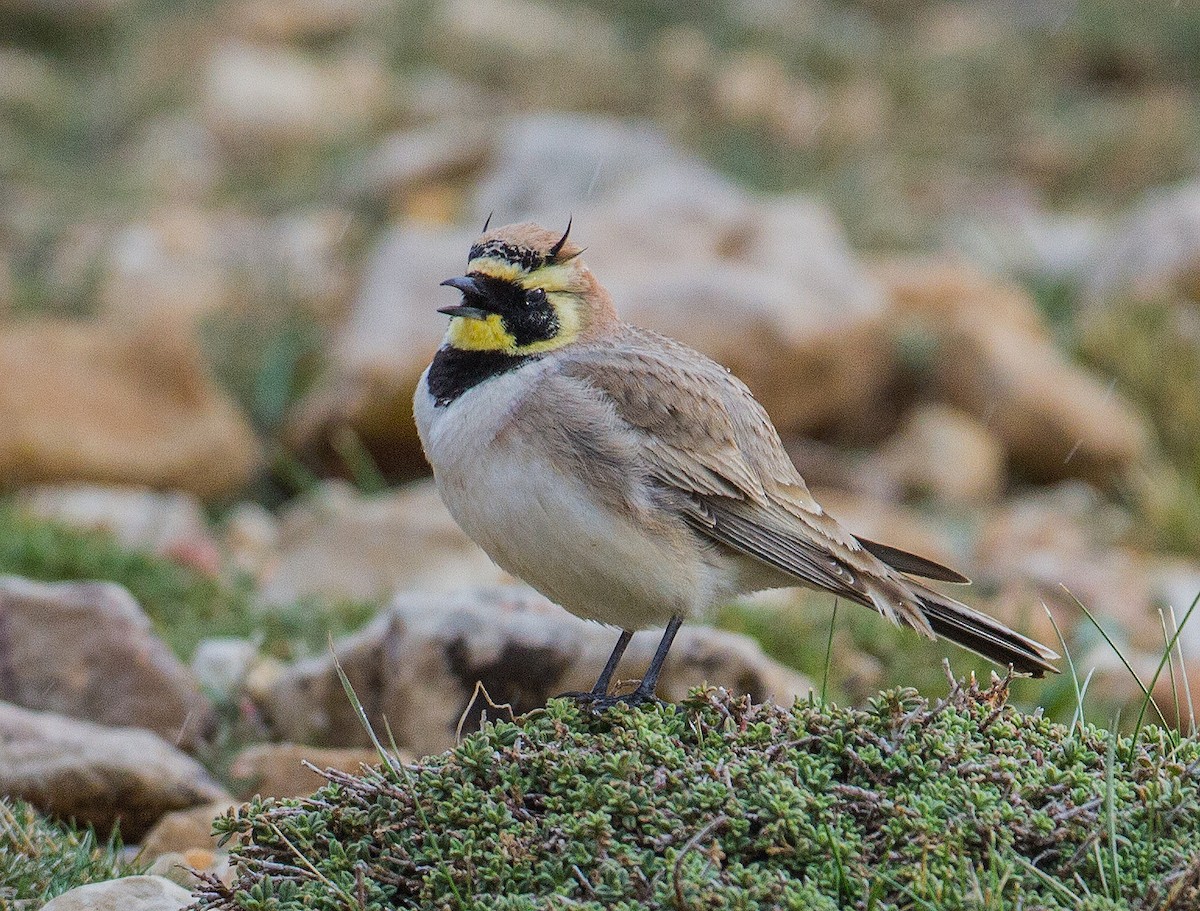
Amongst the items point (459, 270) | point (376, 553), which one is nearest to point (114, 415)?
point (376, 553)

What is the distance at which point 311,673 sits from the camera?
18.4ft

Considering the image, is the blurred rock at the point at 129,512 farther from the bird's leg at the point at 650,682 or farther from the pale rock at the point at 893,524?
the bird's leg at the point at 650,682

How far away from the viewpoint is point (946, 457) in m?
10.7

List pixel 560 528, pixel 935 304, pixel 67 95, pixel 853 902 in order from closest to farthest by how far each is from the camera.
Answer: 1. pixel 853 902
2. pixel 560 528
3. pixel 935 304
4. pixel 67 95

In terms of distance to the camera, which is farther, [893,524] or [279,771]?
[893,524]

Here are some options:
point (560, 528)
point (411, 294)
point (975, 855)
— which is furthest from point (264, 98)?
point (975, 855)

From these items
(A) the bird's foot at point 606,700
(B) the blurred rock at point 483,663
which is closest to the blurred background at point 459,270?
(B) the blurred rock at point 483,663

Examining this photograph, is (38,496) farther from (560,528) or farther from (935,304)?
(935,304)

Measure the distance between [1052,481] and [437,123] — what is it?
31.8 feet

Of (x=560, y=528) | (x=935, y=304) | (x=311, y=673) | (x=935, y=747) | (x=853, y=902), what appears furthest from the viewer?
(x=935, y=304)

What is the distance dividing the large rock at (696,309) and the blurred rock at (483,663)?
4.60 metres

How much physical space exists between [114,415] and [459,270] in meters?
2.45

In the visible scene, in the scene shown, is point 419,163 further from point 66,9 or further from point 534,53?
point 66,9

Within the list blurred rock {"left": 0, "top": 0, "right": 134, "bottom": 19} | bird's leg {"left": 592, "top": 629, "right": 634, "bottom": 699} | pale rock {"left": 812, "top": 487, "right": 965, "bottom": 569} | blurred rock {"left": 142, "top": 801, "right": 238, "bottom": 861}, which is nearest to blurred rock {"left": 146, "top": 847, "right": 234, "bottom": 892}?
blurred rock {"left": 142, "top": 801, "right": 238, "bottom": 861}
